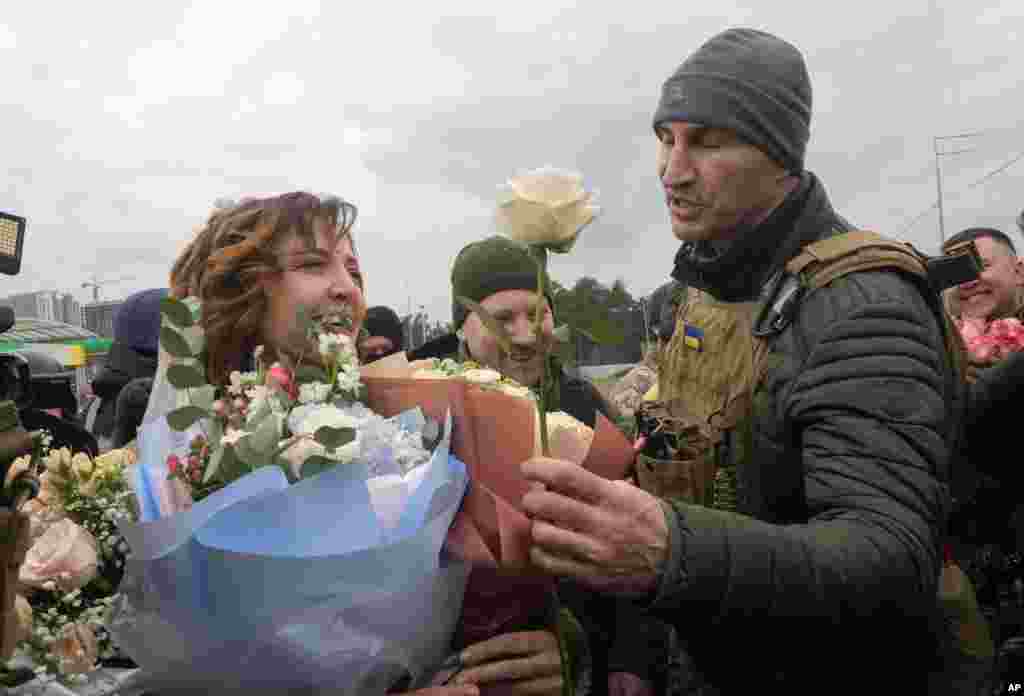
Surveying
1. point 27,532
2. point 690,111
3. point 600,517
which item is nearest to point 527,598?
point 600,517

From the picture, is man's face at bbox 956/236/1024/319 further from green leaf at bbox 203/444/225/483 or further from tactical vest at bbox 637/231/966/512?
green leaf at bbox 203/444/225/483

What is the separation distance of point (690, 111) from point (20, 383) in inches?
72.1

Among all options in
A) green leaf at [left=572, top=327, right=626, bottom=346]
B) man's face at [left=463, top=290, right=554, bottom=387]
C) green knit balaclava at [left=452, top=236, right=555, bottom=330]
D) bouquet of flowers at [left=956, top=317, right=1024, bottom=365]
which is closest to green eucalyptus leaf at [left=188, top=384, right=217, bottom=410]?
green leaf at [left=572, top=327, right=626, bottom=346]

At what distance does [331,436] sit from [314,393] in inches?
8.2

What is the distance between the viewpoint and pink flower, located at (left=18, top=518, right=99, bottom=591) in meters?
1.44

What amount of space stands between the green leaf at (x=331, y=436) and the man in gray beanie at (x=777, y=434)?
32 cm

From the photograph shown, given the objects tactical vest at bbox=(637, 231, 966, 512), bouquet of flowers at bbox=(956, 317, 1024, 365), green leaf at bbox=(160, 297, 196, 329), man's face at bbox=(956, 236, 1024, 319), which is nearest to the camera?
green leaf at bbox=(160, 297, 196, 329)

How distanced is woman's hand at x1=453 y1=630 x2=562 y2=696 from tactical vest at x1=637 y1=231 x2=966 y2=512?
419mm

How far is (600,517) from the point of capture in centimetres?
113

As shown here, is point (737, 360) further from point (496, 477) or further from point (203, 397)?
point (203, 397)

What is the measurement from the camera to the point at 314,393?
1479 mm

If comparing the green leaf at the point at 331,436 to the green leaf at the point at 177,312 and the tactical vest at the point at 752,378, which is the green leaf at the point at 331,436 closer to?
the green leaf at the point at 177,312

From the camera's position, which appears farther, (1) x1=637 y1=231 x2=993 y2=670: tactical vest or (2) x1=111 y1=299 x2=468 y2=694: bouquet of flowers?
(1) x1=637 y1=231 x2=993 y2=670: tactical vest

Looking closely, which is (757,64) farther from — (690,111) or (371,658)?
(371,658)
